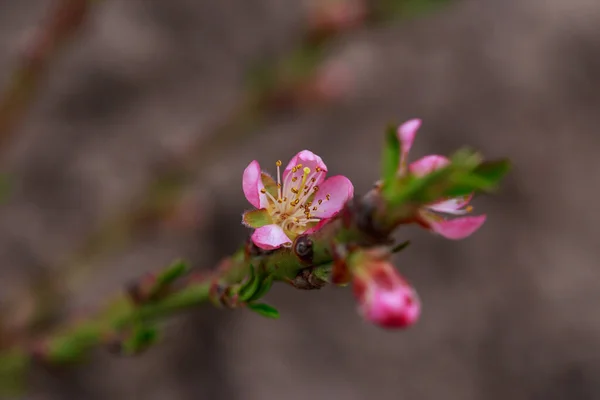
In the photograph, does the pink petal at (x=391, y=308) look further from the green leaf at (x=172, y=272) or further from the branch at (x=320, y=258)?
the green leaf at (x=172, y=272)

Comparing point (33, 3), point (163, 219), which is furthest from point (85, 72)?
point (163, 219)

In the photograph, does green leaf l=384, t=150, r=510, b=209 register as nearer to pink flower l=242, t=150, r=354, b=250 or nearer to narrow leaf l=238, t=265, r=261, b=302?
pink flower l=242, t=150, r=354, b=250

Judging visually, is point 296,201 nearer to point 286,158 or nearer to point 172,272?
point 172,272

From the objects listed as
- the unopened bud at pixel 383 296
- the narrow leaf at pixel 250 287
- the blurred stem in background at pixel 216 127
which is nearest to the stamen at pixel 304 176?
the narrow leaf at pixel 250 287

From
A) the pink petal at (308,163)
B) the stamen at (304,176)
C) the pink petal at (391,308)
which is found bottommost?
the pink petal at (391,308)

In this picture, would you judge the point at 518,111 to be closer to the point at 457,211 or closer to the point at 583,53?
the point at 583,53

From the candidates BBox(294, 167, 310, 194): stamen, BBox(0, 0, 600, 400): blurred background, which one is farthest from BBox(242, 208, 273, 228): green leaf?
BBox(0, 0, 600, 400): blurred background

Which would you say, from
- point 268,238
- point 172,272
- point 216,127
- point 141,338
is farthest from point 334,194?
point 216,127
